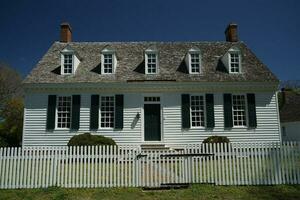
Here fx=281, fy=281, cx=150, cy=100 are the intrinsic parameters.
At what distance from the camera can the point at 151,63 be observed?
17562mm

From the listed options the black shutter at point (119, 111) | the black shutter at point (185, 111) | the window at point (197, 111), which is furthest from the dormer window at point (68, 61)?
the window at point (197, 111)

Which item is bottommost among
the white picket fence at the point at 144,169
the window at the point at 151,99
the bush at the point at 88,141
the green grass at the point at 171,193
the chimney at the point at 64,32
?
the green grass at the point at 171,193

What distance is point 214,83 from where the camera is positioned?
16516 millimetres

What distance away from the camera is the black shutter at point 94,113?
53.2ft

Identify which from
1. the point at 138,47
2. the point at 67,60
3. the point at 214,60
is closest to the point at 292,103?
the point at 214,60

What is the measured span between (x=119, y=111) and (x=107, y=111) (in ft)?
2.50

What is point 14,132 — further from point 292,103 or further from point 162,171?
point 292,103

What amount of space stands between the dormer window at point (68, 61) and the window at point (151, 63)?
453 centimetres

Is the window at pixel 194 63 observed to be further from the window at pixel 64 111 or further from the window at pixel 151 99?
the window at pixel 64 111

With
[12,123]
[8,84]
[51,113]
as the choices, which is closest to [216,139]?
[51,113]

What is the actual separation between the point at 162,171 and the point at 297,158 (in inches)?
175

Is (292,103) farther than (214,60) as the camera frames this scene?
Yes

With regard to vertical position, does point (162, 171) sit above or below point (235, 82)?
below

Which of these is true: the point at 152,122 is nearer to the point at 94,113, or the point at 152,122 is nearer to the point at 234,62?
the point at 94,113
